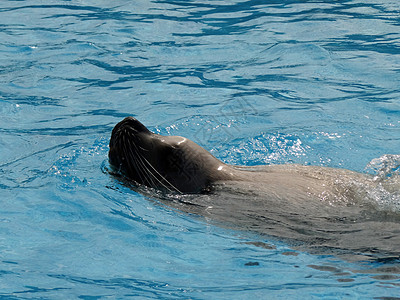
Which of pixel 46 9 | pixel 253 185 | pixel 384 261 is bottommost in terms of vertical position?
pixel 384 261

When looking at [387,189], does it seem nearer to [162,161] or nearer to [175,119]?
[162,161]

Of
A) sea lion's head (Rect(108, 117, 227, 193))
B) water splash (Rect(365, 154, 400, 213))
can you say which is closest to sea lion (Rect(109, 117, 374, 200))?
sea lion's head (Rect(108, 117, 227, 193))

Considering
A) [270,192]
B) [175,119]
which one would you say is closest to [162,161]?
[270,192]

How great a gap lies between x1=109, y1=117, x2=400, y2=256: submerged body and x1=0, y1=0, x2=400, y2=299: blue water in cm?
15

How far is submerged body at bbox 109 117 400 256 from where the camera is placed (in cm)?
454

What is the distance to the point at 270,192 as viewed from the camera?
15.8 ft

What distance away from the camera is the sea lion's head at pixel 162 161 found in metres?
5.02

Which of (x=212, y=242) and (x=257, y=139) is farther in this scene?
(x=257, y=139)

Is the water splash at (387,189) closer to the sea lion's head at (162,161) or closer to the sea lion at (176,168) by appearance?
the sea lion at (176,168)

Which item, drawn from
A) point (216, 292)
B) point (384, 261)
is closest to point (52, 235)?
point (216, 292)

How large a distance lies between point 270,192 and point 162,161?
2.72ft

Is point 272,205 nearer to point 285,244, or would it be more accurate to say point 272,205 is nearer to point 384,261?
point 285,244

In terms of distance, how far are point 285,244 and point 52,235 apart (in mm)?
1606

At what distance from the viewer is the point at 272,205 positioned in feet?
15.5
